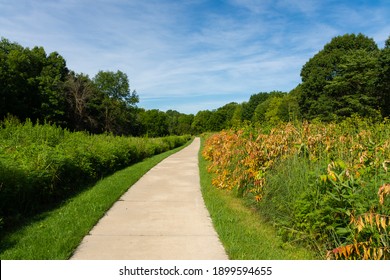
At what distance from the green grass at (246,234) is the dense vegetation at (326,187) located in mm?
173

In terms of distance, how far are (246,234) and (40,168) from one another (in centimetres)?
431

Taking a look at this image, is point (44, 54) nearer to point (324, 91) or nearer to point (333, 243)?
point (324, 91)

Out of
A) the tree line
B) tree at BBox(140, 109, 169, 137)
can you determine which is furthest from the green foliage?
tree at BBox(140, 109, 169, 137)

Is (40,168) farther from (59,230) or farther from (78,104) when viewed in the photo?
(78,104)

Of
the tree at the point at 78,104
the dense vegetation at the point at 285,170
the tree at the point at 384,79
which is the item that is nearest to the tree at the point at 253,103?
the tree at the point at 78,104

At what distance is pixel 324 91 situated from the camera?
37.6m

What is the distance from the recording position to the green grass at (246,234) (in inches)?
161

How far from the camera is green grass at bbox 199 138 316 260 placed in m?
4.09

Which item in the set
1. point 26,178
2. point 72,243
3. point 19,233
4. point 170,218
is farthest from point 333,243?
point 26,178

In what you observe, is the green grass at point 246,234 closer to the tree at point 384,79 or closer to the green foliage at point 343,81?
the green foliage at point 343,81

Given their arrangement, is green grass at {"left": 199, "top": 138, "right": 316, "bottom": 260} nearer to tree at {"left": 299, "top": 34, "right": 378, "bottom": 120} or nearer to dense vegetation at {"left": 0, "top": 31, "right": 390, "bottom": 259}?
dense vegetation at {"left": 0, "top": 31, "right": 390, "bottom": 259}

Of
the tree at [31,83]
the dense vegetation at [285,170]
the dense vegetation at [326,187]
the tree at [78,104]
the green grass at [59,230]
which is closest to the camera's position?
the dense vegetation at [326,187]

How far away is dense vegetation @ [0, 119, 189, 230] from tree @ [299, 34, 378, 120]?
1269 inches

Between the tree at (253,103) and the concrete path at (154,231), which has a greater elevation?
the tree at (253,103)
